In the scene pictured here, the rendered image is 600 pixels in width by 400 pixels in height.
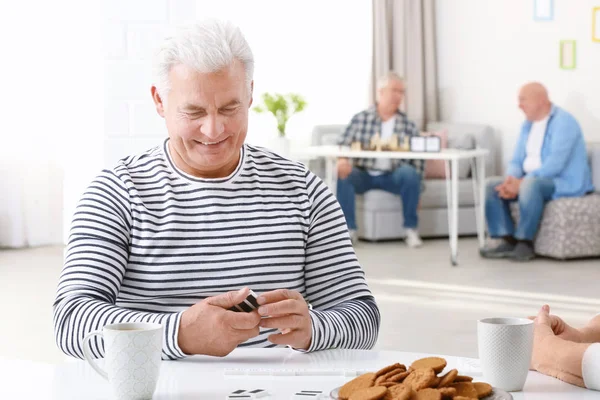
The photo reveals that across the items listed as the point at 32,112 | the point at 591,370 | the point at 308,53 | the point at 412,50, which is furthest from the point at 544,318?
the point at 412,50

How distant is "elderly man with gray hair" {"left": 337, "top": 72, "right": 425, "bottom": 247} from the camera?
7172 mm

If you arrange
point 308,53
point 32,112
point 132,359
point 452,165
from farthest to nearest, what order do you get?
point 308,53, point 32,112, point 452,165, point 132,359

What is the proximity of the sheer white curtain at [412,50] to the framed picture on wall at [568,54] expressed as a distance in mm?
1484

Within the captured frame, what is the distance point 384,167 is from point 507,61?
1593mm

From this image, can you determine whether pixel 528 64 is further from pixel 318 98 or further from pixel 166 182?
pixel 166 182

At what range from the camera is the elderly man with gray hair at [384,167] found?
282 inches

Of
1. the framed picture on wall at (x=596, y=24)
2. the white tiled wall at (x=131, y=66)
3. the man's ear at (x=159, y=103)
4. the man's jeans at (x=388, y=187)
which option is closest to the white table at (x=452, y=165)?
the man's jeans at (x=388, y=187)

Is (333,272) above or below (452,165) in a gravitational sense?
above

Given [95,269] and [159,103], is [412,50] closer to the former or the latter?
[159,103]

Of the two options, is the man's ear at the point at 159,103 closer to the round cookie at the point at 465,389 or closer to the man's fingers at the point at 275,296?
the man's fingers at the point at 275,296

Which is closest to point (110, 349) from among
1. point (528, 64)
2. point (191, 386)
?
point (191, 386)

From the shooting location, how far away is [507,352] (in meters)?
1.23

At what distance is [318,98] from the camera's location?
8.38 meters

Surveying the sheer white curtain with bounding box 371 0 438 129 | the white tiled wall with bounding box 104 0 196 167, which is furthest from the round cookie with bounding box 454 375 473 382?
the sheer white curtain with bounding box 371 0 438 129
